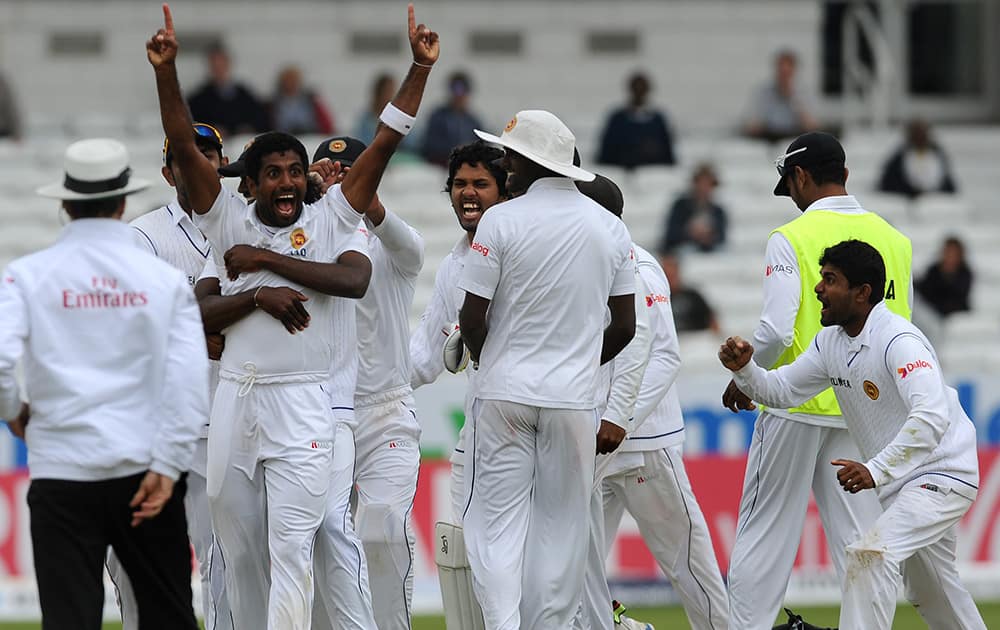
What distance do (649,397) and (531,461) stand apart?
1158 mm

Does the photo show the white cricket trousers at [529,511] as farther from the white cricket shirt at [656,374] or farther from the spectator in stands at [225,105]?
the spectator in stands at [225,105]

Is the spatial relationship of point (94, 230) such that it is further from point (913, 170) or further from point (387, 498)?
point (913, 170)

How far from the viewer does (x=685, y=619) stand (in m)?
10.9

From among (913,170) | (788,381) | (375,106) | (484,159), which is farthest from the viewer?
(913,170)

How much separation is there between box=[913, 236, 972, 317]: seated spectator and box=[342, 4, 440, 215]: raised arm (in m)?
9.26

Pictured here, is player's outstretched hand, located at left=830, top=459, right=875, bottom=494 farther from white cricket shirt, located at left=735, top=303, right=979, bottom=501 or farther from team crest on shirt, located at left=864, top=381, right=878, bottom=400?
team crest on shirt, located at left=864, top=381, right=878, bottom=400

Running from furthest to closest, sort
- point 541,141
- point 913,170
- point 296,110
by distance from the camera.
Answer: point 913,170 < point 296,110 < point 541,141

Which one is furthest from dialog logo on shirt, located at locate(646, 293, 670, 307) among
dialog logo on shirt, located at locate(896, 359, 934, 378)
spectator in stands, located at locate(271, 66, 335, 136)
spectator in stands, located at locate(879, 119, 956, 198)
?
spectator in stands, located at locate(879, 119, 956, 198)

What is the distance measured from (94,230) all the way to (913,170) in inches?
490

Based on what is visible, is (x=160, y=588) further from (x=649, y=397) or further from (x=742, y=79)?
(x=742, y=79)

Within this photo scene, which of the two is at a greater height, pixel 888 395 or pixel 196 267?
pixel 196 267

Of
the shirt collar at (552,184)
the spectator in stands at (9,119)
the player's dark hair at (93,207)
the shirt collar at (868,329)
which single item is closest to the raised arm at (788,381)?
the shirt collar at (868,329)

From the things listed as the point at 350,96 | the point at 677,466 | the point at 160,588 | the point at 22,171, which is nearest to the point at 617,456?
the point at 677,466

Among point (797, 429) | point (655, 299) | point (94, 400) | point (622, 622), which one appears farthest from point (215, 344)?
point (797, 429)
